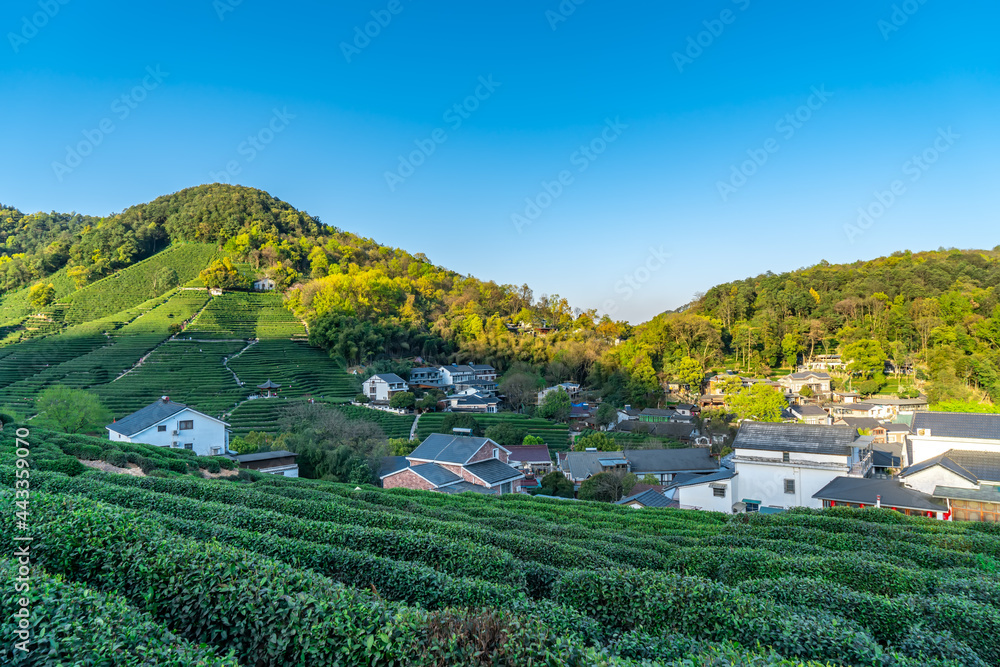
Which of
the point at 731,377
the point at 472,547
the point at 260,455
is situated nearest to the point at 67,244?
the point at 260,455

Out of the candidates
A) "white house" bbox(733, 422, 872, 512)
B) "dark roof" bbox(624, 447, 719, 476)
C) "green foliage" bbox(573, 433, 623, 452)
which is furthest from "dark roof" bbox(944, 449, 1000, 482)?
"green foliage" bbox(573, 433, 623, 452)

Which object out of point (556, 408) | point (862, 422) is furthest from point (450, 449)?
point (862, 422)

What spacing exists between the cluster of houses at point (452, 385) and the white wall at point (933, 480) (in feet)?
113

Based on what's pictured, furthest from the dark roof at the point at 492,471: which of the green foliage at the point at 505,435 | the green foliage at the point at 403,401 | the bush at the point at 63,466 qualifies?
the green foliage at the point at 403,401

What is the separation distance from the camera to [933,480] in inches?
799

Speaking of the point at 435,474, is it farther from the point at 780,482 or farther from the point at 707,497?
the point at 780,482

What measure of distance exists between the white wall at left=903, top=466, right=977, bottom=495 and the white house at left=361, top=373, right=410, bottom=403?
39.1 m

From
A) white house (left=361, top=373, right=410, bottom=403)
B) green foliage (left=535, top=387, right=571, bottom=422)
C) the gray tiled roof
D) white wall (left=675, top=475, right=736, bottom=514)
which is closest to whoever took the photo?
white wall (left=675, top=475, right=736, bottom=514)

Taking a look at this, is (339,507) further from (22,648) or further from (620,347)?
(620,347)

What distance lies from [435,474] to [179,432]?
46.0ft

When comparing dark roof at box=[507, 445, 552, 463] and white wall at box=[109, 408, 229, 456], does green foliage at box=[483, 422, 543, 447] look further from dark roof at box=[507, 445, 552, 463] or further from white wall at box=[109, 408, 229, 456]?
white wall at box=[109, 408, 229, 456]

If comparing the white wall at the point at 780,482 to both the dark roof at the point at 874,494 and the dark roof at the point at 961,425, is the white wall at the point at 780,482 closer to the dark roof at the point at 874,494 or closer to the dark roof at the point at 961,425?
the dark roof at the point at 874,494

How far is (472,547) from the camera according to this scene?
7988 millimetres

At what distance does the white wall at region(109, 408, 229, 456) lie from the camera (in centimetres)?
2500
